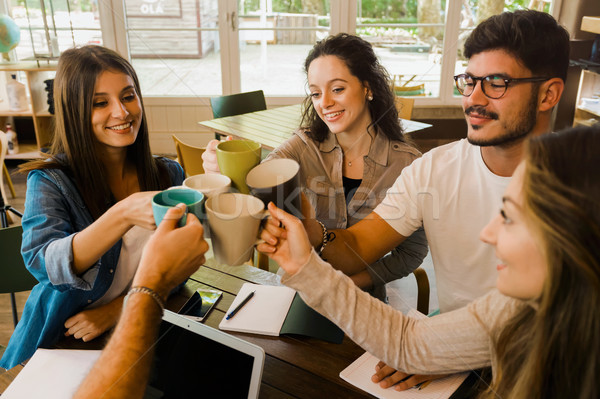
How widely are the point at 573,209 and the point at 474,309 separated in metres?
0.41

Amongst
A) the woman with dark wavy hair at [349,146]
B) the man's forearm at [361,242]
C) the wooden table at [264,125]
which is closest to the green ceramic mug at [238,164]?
the man's forearm at [361,242]

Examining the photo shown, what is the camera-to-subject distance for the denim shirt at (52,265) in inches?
43.8

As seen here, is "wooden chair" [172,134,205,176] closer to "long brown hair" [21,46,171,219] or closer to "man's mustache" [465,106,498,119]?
"long brown hair" [21,46,171,219]

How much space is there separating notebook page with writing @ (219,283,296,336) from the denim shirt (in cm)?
36

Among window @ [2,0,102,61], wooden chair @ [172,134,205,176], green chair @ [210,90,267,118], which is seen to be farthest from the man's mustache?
window @ [2,0,102,61]

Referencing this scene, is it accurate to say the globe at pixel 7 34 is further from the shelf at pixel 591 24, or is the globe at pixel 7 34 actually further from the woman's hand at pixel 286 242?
the shelf at pixel 591 24

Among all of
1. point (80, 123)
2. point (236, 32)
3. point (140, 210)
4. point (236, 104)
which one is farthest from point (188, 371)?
point (236, 32)

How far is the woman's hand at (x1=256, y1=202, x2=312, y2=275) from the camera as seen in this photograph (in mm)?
940

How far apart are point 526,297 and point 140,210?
76 centimetres

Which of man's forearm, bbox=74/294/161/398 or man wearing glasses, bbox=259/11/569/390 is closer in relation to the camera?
man's forearm, bbox=74/294/161/398

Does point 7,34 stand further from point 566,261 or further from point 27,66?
point 566,261

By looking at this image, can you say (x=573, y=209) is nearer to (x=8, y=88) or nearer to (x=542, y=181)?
(x=542, y=181)

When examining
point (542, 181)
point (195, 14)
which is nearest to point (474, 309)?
point (542, 181)

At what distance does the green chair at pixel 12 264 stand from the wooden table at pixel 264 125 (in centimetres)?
151
